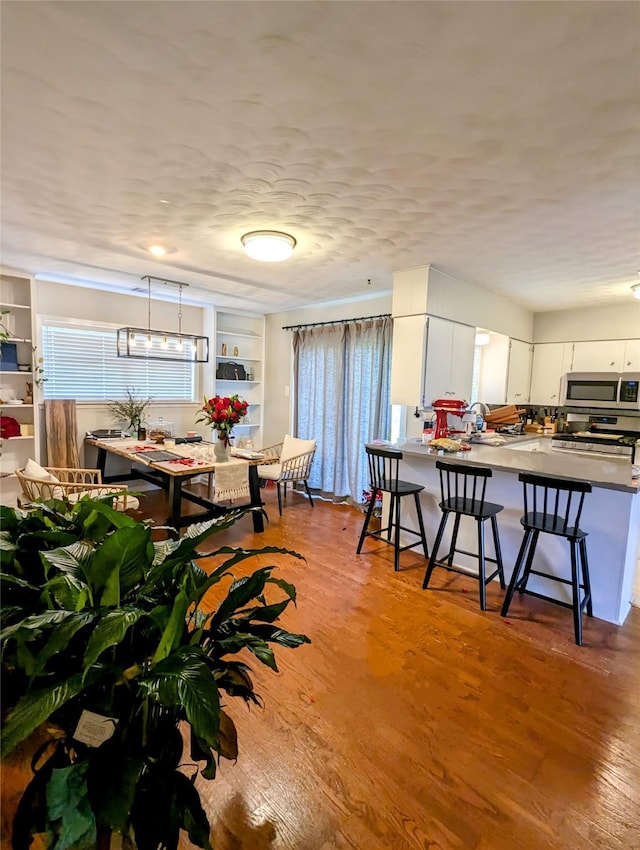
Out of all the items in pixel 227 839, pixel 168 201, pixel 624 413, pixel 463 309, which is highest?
pixel 168 201

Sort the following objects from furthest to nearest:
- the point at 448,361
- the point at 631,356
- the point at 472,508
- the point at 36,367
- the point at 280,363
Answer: the point at 280,363
the point at 631,356
the point at 36,367
the point at 448,361
the point at 472,508

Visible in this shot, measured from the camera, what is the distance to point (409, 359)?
392 centimetres

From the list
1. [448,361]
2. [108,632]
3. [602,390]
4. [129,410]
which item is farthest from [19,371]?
[602,390]

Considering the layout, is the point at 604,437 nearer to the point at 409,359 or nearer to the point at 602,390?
the point at 602,390

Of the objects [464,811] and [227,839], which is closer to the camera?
[227,839]

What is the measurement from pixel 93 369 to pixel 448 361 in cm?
409

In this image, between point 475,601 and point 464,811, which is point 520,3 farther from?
point 475,601

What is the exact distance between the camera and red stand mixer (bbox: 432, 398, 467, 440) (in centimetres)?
378

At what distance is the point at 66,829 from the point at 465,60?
7.49 feet

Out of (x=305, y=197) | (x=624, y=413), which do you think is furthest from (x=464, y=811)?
(x=624, y=413)

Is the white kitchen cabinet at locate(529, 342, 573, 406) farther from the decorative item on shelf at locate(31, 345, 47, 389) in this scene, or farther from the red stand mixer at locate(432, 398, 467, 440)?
the decorative item on shelf at locate(31, 345, 47, 389)

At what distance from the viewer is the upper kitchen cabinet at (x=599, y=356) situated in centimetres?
480

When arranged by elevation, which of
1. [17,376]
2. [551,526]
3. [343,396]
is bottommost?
[551,526]

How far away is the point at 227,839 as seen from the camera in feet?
4.37
